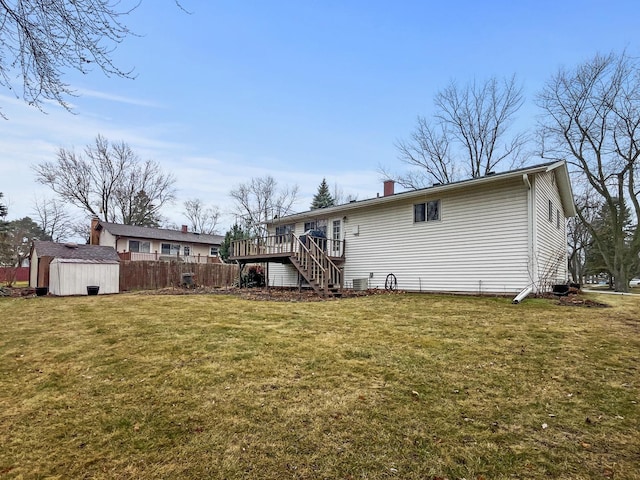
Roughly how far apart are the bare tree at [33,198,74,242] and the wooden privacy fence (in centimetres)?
2317

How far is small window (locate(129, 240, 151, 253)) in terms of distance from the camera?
1164 inches

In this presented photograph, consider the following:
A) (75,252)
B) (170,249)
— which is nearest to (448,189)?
(75,252)

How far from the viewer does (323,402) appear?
3279 mm

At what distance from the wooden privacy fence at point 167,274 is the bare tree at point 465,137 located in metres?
14.7

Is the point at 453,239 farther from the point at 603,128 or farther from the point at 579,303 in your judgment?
the point at 603,128

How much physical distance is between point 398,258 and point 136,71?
1092 centimetres

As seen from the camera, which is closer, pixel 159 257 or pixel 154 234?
pixel 159 257

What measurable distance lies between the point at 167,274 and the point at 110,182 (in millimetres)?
18616

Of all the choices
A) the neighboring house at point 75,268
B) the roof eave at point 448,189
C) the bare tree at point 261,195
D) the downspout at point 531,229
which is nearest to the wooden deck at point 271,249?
the roof eave at point 448,189

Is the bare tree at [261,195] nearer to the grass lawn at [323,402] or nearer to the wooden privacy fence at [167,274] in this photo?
the wooden privacy fence at [167,274]

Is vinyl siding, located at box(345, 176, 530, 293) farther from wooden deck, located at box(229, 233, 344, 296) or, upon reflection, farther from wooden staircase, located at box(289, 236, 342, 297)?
wooden staircase, located at box(289, 236, 342, 297)

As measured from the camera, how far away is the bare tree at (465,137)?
2410 centimetres

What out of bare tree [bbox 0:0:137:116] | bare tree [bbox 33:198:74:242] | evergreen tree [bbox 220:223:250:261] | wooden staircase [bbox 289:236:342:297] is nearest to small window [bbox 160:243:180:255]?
evergreen tree [bbox 220:223:250:261]

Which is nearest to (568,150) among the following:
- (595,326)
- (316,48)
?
(316,48)
